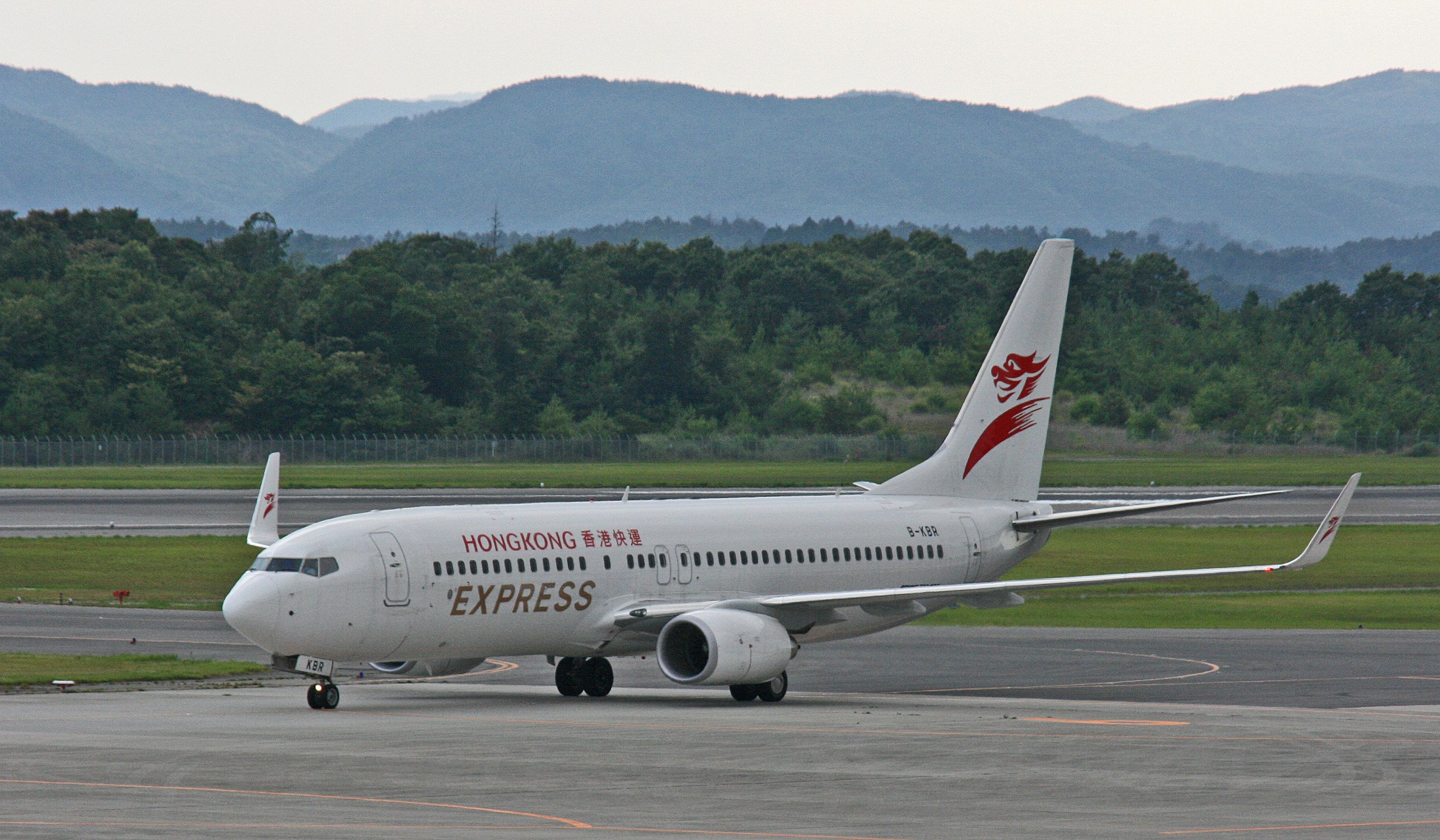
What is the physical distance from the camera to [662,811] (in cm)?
2075

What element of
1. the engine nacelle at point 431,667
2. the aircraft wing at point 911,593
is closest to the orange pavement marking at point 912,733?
the engine nacelle at point 431,667

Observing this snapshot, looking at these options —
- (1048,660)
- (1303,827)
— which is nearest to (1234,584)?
(1048,660)

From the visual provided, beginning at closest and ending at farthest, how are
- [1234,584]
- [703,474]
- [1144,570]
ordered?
[1234,584] < [1144,570] < [703,474]

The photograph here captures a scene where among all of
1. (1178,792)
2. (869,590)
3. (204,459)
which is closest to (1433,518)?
(869,590)

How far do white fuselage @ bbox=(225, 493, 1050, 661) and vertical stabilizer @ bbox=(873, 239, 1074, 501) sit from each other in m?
0.86

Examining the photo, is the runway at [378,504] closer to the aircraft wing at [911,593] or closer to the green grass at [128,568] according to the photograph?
the green grass at [128,568]

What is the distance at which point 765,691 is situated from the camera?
3534 cm

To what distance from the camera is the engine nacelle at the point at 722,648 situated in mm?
33375

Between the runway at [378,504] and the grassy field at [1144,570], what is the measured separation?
Result: 5.31 m

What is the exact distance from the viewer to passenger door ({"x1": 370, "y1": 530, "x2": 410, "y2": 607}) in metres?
32.4

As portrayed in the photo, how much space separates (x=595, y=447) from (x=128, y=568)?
86.4 metres

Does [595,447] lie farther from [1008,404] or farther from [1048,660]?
[1008,404]

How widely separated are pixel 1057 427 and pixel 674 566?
128m

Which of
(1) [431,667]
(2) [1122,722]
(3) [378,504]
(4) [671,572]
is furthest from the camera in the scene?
(3) [378,504]
